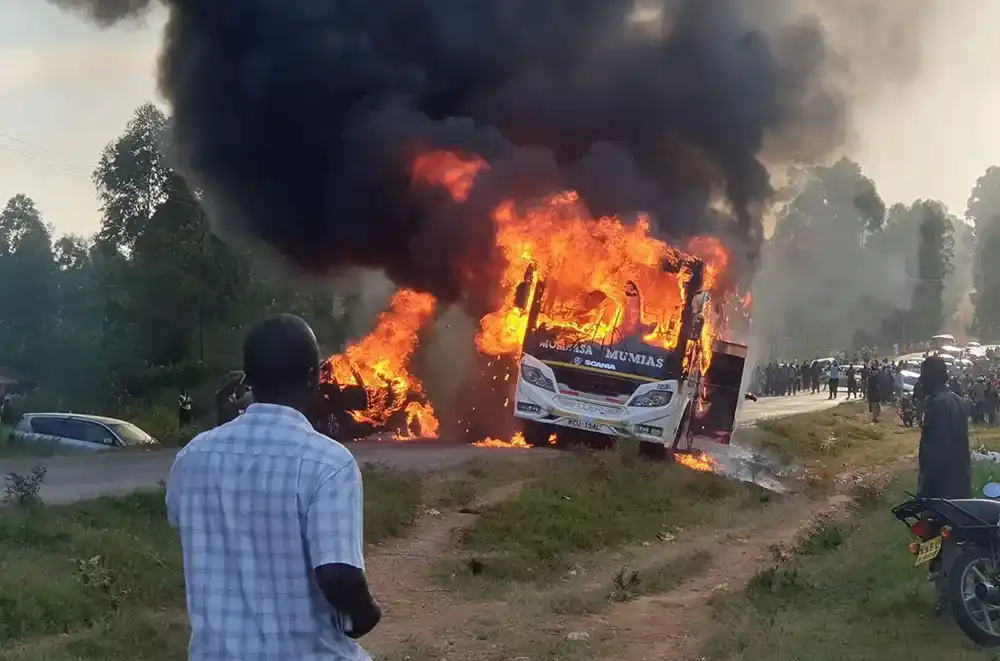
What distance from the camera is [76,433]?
18.0m

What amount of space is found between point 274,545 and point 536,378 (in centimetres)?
1230

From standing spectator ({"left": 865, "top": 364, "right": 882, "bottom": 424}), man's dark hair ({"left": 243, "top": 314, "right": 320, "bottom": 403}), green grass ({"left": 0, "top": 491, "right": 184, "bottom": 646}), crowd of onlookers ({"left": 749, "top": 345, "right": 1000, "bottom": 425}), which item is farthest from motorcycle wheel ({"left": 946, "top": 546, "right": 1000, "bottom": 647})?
standing spectator ({"left": 865, "top": 364, "right": 882, "bottom": 424})

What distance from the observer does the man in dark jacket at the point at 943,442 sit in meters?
7.30

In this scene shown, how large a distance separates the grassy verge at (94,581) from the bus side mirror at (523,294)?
612 cm

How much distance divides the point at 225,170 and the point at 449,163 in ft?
18.0

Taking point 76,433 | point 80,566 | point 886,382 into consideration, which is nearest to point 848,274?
point 886,382

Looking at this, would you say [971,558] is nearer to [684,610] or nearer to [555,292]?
[684,610]

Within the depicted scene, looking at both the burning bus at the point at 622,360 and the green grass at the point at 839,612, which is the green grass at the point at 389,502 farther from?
the green grass at the point at 839,612

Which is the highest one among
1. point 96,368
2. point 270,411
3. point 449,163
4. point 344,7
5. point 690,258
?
point 344,7

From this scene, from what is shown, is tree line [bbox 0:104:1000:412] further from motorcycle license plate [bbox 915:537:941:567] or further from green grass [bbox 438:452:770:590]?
motorcycle license plate [bbox 915:537:941:567]

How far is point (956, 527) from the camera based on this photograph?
6527mm

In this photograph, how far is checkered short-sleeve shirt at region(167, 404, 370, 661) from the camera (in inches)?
97.0

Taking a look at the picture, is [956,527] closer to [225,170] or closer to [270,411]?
[270,411]

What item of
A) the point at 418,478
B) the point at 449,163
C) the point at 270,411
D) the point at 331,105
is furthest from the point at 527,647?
the point at 331,105
